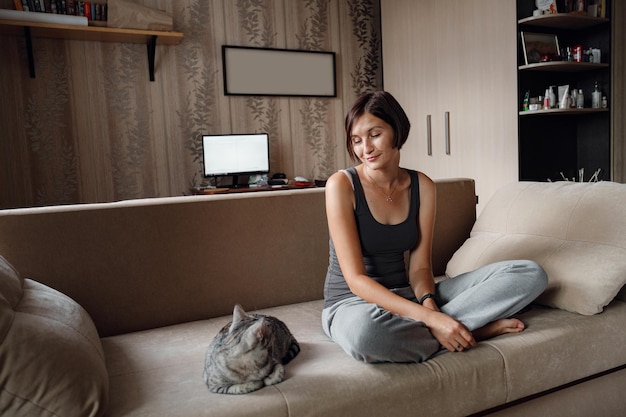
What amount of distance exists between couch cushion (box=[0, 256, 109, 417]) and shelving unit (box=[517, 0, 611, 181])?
3.18 meters

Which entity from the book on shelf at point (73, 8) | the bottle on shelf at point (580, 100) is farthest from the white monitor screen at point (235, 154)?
the bottle on shelf at point (580, 100)

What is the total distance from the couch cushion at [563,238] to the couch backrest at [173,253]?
648mm

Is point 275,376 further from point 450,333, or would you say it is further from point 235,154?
point 235,154

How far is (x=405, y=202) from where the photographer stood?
5.25ft

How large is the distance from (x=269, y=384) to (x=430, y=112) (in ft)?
11.6

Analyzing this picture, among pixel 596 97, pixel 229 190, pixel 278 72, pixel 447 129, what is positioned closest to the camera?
pixel 596 97

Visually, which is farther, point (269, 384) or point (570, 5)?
point (570, 5)

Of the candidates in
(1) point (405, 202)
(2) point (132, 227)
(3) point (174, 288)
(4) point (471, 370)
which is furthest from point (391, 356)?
(2) point (132, 227)

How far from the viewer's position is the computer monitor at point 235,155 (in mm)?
4164

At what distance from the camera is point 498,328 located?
4.61 feet

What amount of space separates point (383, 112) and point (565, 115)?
2.90 metres

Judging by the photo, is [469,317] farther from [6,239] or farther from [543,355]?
[6,239]

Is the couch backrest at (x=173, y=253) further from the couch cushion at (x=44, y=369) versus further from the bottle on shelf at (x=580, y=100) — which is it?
the bottle on shelf at (x=580, y=100)

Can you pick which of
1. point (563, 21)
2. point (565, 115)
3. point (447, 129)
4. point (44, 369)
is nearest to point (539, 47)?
point (563, 21)
